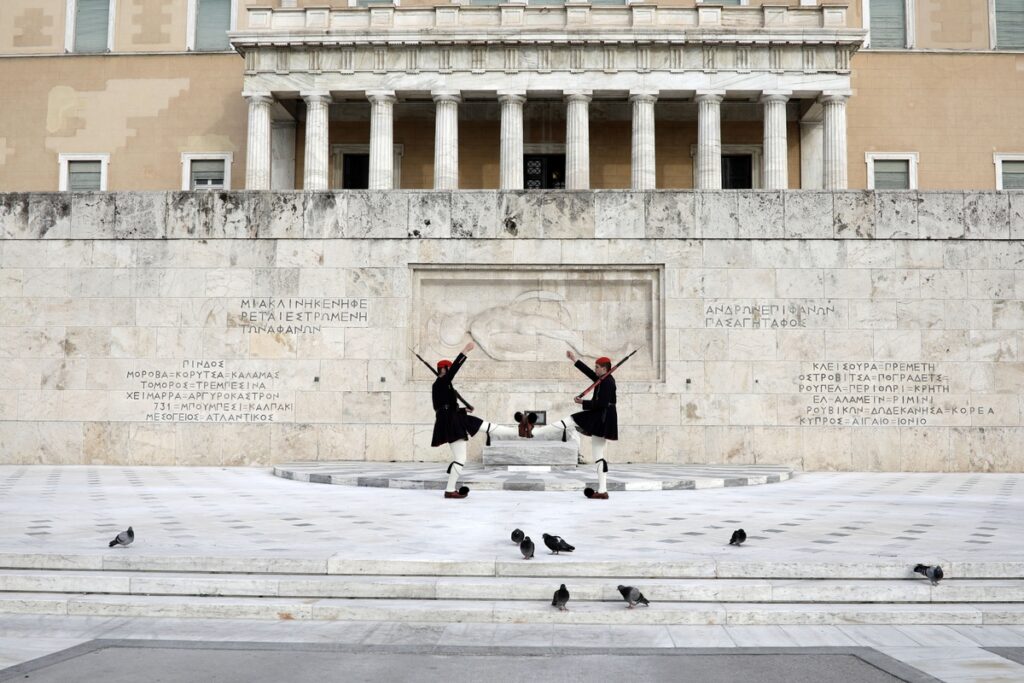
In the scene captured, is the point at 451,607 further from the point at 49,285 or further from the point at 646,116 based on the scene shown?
the point at 646,116

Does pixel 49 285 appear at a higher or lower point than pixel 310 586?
higher

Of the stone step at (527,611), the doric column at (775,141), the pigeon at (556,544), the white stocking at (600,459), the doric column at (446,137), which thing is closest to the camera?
the stone step at (527,611)

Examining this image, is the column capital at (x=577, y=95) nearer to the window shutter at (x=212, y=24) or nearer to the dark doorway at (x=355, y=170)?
the dark doorway at (x=355, y=170)

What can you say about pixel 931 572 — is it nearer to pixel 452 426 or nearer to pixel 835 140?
pixel 452 426

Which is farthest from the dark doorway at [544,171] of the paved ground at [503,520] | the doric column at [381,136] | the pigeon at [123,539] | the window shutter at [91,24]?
the pigeon at [123,539]

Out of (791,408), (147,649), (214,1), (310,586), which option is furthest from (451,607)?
(214,1)

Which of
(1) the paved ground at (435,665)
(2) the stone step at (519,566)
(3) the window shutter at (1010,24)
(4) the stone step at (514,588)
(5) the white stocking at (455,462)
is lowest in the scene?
(1) the paved ground at (435,665)

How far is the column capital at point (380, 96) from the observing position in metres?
42.4

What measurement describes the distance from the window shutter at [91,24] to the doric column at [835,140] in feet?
113

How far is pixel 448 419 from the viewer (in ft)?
45.8

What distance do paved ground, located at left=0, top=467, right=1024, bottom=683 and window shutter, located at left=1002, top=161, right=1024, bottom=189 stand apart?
33.4m

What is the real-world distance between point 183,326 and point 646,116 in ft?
88.3

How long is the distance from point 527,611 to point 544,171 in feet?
132

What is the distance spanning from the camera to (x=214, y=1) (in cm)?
4694
